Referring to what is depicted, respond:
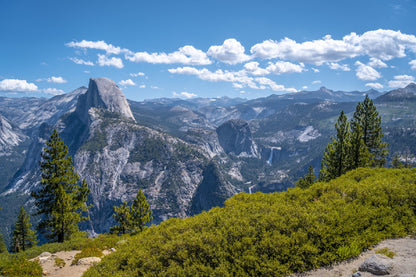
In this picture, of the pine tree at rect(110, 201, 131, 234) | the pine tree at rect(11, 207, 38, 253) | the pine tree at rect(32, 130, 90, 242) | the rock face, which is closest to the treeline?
the rock face

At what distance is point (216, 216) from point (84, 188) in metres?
34.0

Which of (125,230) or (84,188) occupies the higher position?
(84,188)

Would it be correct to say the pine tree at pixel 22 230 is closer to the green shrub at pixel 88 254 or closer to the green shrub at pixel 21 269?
the green shrub at pixel 88 254

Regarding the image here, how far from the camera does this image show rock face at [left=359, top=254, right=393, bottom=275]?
8.64 m

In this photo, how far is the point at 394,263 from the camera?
903 cm

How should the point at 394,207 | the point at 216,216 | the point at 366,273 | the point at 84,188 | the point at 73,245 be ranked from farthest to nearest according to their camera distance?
the point at 84,188 → the point at 73,245 → the point at 216,216 → the point at 394,207 → the point at 366,273

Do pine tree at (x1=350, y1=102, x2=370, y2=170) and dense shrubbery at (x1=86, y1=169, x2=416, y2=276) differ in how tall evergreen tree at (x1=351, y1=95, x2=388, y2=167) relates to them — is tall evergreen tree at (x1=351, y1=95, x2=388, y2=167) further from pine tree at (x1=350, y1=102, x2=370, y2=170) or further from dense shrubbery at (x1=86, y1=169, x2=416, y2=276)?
dense shrubbery at (x1=86, y1=169, x2=416, y2=276)

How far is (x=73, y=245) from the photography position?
24.5m

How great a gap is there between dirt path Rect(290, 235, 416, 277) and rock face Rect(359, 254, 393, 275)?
0.17 meters

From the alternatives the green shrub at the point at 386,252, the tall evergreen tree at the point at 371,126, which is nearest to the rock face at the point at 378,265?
the green shrub at the point at 386,252

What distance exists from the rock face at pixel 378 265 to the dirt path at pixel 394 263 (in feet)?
0.55

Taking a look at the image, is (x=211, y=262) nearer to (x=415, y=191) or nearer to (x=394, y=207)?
(x=394, y=207)

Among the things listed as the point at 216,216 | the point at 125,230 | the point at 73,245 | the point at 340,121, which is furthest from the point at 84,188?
the point at 340,121

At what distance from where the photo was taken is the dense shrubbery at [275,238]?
10.3 metres
